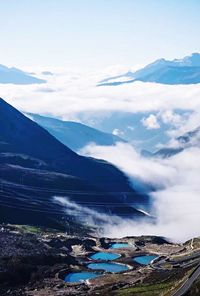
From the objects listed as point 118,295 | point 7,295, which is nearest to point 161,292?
point 118,295

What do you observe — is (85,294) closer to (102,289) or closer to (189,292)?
(102,289)

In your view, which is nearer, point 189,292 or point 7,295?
point 189,292

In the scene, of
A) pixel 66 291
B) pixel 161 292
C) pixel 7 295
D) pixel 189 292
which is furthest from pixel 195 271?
pixel 7 295

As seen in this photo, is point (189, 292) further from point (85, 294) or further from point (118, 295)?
point (85, 294)

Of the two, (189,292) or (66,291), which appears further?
(66,291)

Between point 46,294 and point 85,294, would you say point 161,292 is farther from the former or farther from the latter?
point 46,294

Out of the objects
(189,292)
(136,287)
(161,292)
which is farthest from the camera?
(136,287)

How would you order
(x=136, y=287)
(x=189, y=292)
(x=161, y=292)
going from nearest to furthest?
1. (x=189, y=292)
2. (x=161, y=292)
3. (x=136, y=287)
